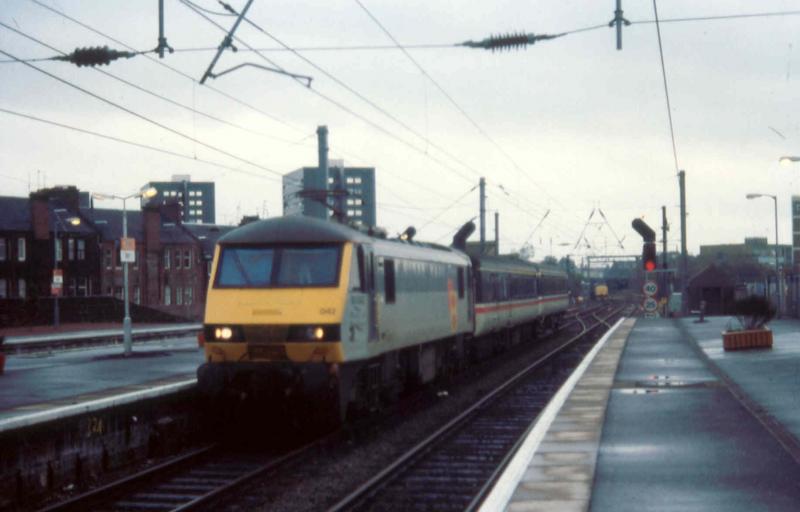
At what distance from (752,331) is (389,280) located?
17.1 m

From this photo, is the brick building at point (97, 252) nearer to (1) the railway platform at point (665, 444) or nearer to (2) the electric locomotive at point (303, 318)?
(1) the railway platform at point (665, 444)

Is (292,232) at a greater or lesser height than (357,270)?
greater

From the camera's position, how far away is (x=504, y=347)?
121 ft

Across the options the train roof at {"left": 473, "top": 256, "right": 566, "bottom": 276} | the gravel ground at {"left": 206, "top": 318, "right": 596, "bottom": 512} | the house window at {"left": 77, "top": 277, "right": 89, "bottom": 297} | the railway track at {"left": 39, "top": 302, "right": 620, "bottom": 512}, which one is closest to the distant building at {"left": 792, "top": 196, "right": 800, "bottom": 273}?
the train roof at {"left": 473, "top": 256, "right": 566, "bottom": 276}

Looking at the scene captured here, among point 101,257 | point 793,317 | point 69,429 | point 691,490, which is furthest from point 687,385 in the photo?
point 101,257

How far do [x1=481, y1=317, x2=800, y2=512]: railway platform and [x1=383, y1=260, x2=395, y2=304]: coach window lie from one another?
330 cm

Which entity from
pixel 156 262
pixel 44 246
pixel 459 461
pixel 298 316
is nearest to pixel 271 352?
pixel 298 316

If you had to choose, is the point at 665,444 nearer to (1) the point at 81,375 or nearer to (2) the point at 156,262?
(1) the point at 81,375

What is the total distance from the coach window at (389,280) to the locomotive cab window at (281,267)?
2146 millimetres

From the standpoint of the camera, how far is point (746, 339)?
104 feet

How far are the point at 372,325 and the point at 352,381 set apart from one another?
1235mm

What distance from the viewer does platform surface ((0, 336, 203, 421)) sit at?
17922mm

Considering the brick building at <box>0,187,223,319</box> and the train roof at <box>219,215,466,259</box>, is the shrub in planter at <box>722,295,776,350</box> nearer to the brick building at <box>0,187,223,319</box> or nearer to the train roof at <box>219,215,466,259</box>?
the train roof at <box>219,215,466,259</box>

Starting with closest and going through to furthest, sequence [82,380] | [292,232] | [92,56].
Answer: [92,56]
[292,232]
[82,380]
